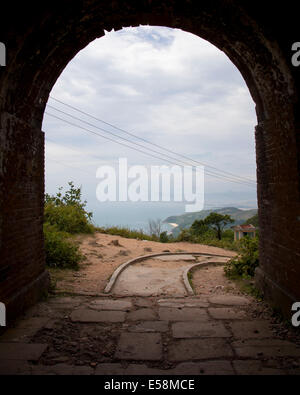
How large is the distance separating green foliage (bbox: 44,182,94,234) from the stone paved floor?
7.03 m

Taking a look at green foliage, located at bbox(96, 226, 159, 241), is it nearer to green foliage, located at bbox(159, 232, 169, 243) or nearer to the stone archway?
green foliage, located at bbox(159, 232, 169, 243)

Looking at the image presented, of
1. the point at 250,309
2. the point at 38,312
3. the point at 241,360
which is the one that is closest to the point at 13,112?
the point at 38,312

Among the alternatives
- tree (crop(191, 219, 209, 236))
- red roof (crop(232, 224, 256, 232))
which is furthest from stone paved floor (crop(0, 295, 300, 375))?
red roof (crop(232, 224, 256, 232))

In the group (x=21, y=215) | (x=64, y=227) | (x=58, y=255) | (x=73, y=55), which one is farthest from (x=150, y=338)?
(x=64, y=227)

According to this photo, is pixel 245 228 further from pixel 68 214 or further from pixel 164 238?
pixel 68 214

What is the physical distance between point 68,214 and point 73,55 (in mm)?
8597

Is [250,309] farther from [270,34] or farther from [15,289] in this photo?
[270,34]

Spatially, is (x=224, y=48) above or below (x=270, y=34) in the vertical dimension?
above

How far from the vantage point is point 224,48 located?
15.6ft

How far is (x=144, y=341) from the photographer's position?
3408 mm

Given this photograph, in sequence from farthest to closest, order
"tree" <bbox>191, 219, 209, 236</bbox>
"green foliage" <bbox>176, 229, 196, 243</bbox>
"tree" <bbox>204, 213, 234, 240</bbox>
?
"tree" <bbox>204, 213, 234, 240</bbox>
"tree" <bbox>191, 219, 209, 236</bbox>
"green foliage" <bbox>176, 229, 196, 243</bbox>

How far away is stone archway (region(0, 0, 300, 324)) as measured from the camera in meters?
3.57

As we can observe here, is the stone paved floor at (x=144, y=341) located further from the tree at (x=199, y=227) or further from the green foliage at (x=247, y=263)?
the tree at (x=199, y=227)

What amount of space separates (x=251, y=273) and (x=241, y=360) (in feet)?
11.2
